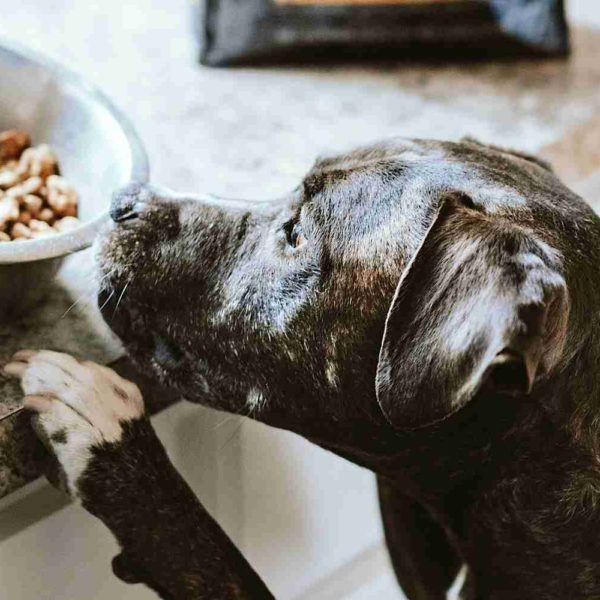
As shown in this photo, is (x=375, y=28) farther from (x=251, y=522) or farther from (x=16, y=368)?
(x=16, y=368)

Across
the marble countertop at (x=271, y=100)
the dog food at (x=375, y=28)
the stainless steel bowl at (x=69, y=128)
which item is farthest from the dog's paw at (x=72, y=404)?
the dog food at (x=375, y=28)

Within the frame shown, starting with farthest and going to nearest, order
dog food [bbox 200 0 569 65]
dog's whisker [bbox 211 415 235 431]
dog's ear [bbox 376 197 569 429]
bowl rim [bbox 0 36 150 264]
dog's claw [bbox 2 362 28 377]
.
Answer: dog food [bbox 200 0 569 65]
dog's whisker [bbox 211 415 235 431]
dog's claw [bbox 2 362 28 377]
bowl rim [bbox 0 36 150 264]
dog's ear [bbox 376 197 569 429]

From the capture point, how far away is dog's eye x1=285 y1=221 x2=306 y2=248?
145 cm

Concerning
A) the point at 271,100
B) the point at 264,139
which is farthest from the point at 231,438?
the point at 271,100

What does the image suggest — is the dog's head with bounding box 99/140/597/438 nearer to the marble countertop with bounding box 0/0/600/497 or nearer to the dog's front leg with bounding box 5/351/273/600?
the dog's front leg with bounding box 5/351/273/600

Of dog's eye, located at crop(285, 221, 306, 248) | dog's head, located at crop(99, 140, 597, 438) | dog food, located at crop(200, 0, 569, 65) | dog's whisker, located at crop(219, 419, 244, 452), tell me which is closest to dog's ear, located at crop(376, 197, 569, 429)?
dog's head, located at crop(99, 140, 597, 438)

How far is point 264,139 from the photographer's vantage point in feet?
6.94

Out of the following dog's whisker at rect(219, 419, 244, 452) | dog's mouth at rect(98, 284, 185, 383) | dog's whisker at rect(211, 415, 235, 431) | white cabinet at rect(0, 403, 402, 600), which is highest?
dog's mouth at rect(98, 284, 185, 383)

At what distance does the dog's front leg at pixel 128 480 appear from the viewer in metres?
1.41

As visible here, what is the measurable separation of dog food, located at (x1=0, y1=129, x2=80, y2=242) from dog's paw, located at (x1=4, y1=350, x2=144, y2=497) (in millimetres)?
172

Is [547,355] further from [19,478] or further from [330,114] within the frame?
[330,114]

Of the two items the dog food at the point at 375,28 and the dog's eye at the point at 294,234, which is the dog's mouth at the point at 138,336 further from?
the dog food at the point at 375,28

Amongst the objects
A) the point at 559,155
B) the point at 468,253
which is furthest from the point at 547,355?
the point at 559,155

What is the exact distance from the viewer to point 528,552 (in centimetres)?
148
